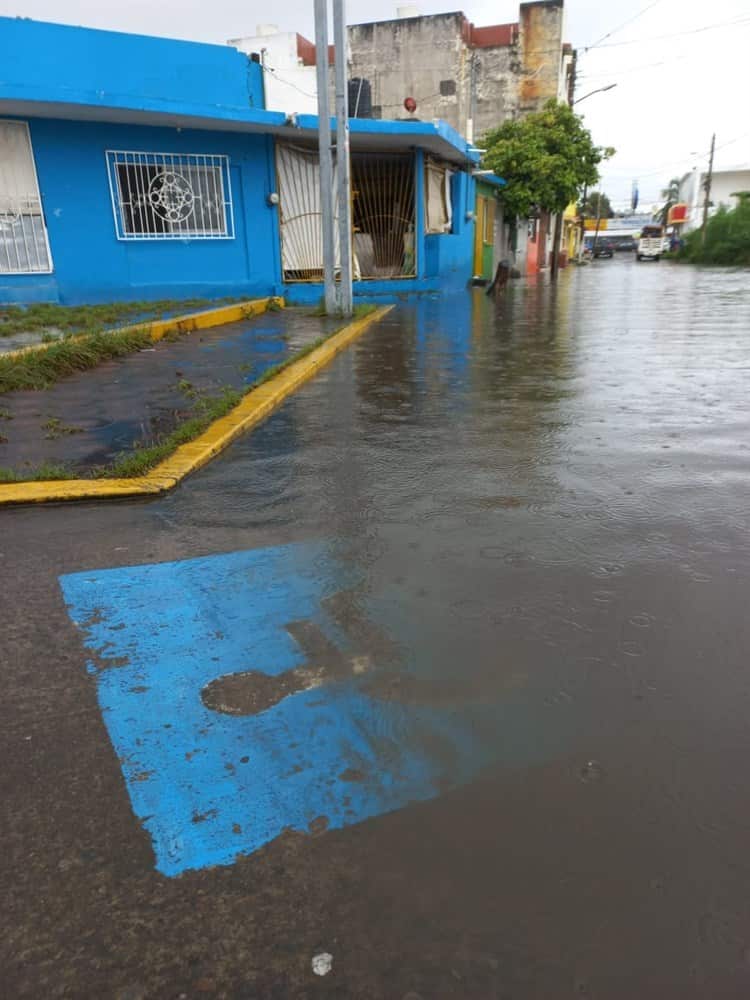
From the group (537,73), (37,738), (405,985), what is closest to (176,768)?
(37,738)

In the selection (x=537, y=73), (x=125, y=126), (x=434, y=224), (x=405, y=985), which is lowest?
(x=405, y=985)

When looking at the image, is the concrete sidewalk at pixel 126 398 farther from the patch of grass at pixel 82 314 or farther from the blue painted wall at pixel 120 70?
the blue painted wall at pixel 120 70

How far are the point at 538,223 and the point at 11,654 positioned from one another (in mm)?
38589

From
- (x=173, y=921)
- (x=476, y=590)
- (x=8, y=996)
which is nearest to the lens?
(x=8, y=996)

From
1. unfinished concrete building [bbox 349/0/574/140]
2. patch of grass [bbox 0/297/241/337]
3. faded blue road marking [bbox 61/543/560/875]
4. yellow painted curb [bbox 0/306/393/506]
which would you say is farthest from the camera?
unfinished concrete building [bbox 349/0/574/140]

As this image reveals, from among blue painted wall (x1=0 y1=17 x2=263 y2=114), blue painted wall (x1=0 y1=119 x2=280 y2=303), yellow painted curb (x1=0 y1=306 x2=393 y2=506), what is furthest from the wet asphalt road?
blue painted wall (x1=0 y1=119 x2=280 y2=303)

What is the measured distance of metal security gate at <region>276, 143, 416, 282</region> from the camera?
16375mm

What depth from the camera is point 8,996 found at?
1.54 metres

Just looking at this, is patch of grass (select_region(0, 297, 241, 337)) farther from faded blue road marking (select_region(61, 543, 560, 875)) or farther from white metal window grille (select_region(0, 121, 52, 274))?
faded blue road marking (select_region(61, 543, 560, 875))

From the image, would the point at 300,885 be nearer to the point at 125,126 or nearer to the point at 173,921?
the point at 173,921

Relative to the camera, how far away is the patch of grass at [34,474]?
4445 millimetres

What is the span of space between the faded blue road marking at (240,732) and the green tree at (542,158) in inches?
1028

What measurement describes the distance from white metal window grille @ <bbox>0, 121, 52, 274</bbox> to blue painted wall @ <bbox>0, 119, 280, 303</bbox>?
5.5 inches

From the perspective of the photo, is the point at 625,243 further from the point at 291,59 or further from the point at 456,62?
the point at 291,59
